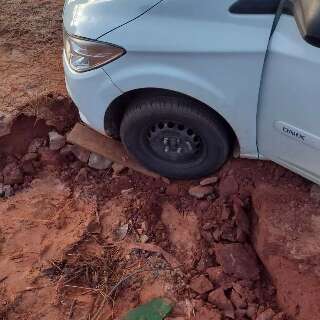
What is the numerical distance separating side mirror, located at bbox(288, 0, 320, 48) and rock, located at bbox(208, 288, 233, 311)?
1636 millimetres

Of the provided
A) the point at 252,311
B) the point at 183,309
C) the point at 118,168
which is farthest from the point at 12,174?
the point at 252,311

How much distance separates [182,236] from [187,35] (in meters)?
1.40

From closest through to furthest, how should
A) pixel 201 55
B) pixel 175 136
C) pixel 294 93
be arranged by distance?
pixel 294 93, pixel 201 55, pixel 175 136

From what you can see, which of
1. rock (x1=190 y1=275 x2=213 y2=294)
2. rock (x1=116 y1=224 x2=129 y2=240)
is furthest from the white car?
rock (x1=190 y1=275 x2=213 y2=294)

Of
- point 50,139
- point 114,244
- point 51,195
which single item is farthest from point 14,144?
point 114,244

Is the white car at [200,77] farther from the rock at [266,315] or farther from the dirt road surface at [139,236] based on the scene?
the rock at [266,315]

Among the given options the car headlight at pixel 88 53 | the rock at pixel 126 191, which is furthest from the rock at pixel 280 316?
the car headlight at pixel 88 53

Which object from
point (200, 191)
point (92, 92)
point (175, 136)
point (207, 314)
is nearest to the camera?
point (207, 314)

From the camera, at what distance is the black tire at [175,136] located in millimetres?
3312

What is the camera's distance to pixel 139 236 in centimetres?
354

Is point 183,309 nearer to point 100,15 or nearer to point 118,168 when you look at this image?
point 118,168

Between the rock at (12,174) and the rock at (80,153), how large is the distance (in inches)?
18.2

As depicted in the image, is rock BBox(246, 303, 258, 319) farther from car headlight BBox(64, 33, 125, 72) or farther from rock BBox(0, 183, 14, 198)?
rock BBox(0, 183, 14, 198)

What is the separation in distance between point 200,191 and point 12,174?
59.7 inches
